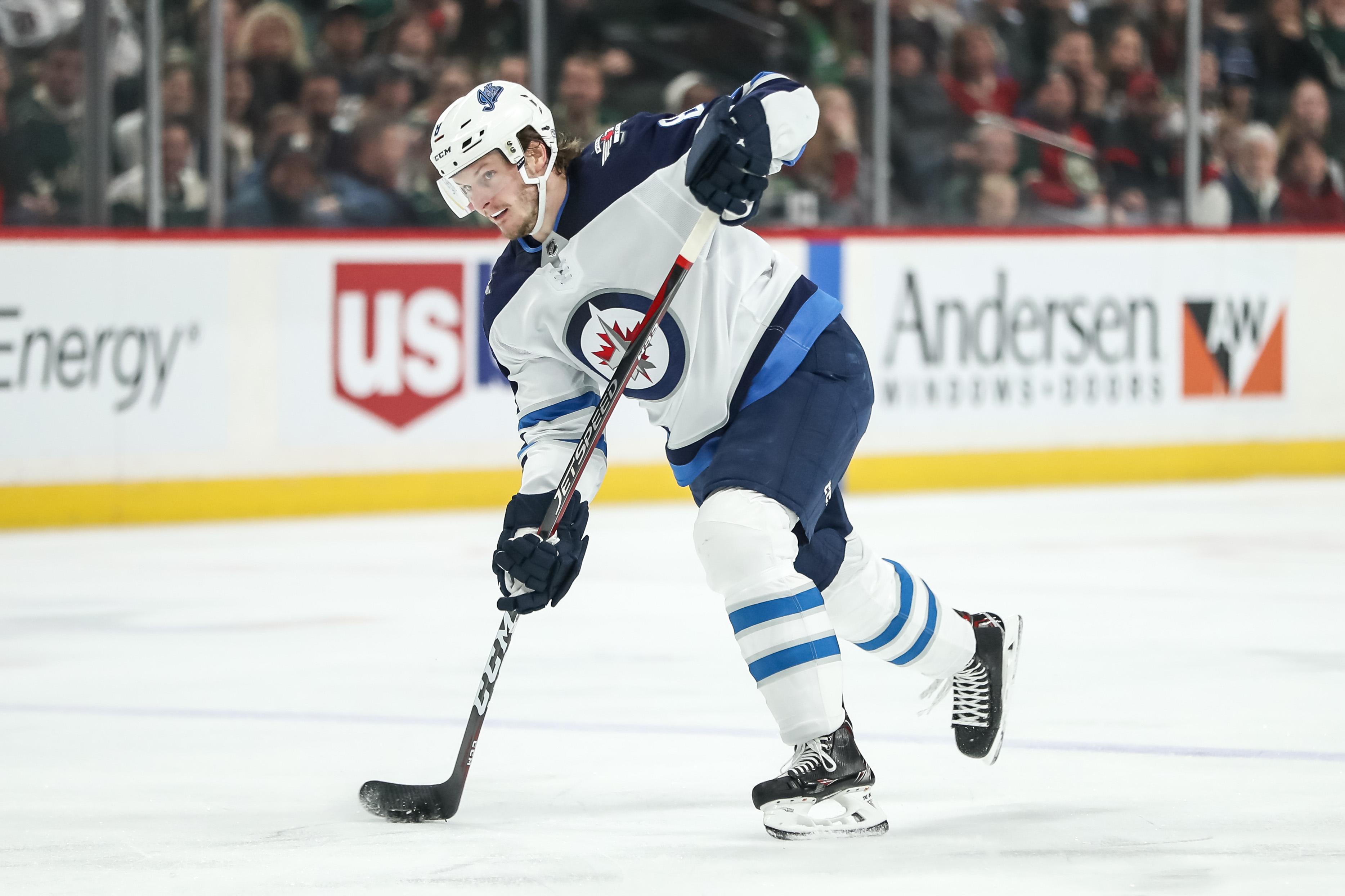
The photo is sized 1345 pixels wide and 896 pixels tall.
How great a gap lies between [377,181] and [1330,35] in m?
3.95

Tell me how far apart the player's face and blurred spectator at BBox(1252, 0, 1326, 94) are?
5983 mm

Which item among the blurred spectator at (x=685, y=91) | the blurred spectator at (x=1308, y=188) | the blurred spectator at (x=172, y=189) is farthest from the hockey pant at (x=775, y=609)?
the blurred spectator at (x=1308, y=188)

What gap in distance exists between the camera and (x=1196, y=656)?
13.3 feet

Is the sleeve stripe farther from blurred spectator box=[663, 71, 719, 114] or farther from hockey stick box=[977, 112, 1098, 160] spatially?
hockey stick box=[977, 112, 1098, 160]

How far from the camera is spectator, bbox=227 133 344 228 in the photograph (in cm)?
662

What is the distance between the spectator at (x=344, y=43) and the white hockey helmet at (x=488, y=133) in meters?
4.04

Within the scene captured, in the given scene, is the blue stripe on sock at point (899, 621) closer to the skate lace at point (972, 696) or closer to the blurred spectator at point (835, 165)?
the skate lace at point (972, 696)

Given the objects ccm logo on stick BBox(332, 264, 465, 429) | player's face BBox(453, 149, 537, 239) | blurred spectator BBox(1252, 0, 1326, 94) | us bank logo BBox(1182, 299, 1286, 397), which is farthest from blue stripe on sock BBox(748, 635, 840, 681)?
blurred spectator BBox(1252, 0, 1326, 94)

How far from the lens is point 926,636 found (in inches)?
119

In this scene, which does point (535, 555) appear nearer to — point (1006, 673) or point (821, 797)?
point (821, 797)

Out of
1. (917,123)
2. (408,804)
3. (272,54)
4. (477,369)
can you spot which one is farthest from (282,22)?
(408,804)

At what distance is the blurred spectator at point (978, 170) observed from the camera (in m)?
7.62

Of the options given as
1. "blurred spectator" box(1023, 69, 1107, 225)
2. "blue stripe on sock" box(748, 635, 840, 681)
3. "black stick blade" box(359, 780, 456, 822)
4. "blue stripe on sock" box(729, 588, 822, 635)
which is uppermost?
"blurred spectator" box(1023, 69, 1107, 225)

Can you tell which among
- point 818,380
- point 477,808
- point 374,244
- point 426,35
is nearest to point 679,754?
point 477,808
